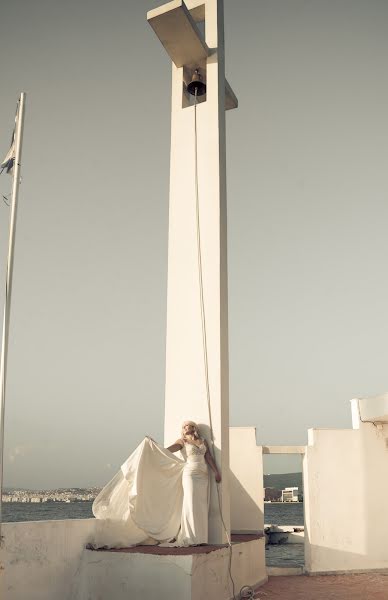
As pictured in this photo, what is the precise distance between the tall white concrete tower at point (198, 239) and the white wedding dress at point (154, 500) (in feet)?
1.19

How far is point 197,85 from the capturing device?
28.8ft

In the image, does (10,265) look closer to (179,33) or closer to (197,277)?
(197,277)

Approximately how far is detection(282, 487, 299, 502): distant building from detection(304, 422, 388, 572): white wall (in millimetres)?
86958

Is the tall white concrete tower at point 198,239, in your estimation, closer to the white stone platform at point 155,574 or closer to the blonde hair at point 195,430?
the blonde hair at point 195,430

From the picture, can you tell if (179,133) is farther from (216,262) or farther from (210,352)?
(210,352)

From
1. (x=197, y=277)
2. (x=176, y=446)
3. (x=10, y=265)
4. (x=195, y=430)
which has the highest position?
(x=197, y=277)

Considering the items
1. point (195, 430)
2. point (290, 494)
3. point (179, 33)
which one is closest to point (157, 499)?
point (195, 430)

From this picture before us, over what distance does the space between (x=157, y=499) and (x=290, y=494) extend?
93.7 meters

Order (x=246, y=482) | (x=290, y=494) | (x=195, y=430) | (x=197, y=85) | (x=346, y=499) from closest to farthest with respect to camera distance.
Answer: (x=195, y=430) < (x=197, y=85) < (x=346, y=499) < (x=246, y=482) < (x=290, y=494)

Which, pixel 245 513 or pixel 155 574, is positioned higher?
pixel 245 513

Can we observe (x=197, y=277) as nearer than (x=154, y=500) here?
No

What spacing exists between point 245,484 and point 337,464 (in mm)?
1561

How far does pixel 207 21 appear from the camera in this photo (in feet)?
29.1

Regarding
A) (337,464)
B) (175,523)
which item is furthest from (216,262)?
(337,464)
